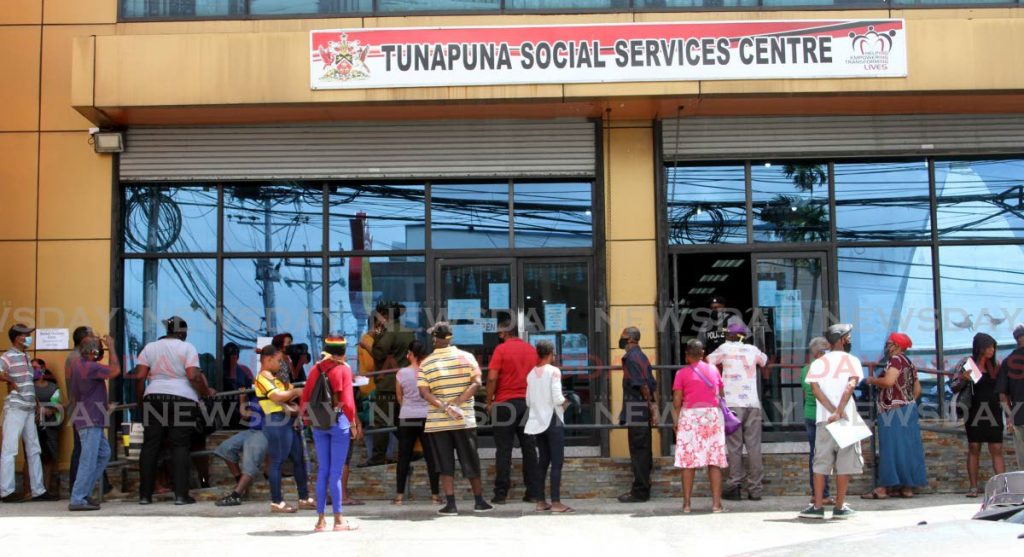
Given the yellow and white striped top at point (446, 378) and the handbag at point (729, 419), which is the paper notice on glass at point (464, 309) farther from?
the handbag at point (729, 419)

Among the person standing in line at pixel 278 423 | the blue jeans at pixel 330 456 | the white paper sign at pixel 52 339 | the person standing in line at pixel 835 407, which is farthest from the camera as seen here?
the white paper sign at pixel 52 339

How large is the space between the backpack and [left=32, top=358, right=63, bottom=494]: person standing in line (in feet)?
14.3

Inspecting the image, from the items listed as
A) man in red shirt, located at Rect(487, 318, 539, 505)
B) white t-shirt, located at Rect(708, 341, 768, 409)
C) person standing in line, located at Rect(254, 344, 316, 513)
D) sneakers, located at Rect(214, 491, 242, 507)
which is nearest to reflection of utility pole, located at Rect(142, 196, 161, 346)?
sneakers, located at Rect(214, 491, 242, 507)

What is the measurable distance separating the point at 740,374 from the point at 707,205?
283cm

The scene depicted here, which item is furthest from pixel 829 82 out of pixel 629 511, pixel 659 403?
pixel 629 511

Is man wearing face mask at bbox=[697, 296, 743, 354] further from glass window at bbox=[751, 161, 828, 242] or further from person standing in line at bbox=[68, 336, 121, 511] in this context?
person standing in line at bbox=[68, 336, 121, 511]

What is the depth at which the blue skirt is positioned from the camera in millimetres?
11797

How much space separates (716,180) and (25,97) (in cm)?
823

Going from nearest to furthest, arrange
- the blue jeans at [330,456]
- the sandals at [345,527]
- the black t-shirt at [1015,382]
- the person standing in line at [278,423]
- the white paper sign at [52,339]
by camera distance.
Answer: the blue jeans at [330,456], the sandals at [345,527], the person standing in line at [278,423], the black t-shirt at [1015,382], the white paper sign at [52,339]

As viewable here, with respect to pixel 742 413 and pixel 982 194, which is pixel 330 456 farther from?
pixel 982 194

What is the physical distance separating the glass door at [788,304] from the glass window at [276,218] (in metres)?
5.29

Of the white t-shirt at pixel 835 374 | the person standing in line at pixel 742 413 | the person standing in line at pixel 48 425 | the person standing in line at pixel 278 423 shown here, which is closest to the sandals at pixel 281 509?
the person standing in line at pixel 278 423

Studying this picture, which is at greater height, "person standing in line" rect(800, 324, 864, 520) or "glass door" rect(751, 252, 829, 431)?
"glass door" rect(751, 252, 829, 431)

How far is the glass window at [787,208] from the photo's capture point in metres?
14.0
